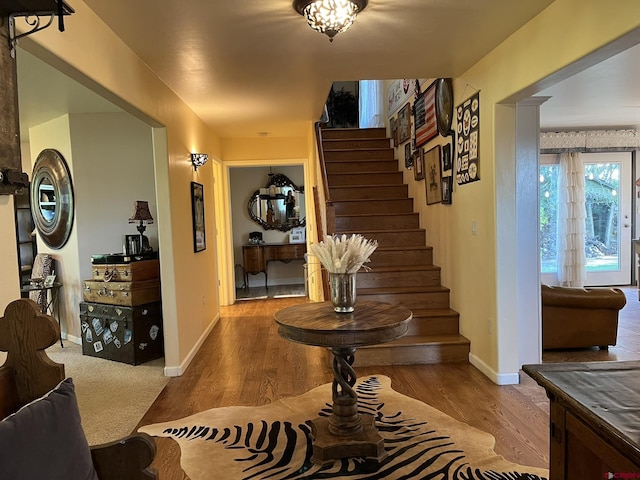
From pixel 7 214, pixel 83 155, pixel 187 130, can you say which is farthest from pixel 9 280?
pixel 83 155

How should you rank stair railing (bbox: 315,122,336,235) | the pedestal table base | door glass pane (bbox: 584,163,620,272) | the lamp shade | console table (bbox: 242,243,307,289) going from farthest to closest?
console table (bbox: 242,243,307,289) → door glass pane (bbox: 584,163,620,272) → the lamp shade → stair railing (bbox: 315,122,336,235) → the pedestal table base

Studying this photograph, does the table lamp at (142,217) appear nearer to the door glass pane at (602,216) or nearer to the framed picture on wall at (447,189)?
the framed picture on wall at (447,189)

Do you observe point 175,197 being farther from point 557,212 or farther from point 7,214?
point 557,212

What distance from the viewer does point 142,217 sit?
399 cm

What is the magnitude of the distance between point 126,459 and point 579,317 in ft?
13.0

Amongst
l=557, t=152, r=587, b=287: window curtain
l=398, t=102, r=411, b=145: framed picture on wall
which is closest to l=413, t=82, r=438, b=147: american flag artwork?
l=398, t=102, r=411, b=145: framed picture on wall

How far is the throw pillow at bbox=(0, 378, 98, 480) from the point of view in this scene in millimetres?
935

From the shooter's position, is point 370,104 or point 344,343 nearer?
point 344,343

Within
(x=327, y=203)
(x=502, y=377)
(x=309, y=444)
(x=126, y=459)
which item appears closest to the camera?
(x=126, y=459)

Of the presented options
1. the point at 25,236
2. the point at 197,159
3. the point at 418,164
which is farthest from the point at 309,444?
the point at 25,236

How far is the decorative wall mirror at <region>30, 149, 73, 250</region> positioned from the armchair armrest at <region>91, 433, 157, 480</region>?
3954 millimetres

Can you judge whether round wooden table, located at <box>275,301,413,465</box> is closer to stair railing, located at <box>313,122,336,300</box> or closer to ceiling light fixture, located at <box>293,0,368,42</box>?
stair railing, located at <box>313,122,336,300</box>

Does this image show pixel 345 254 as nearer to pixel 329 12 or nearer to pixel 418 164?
pixel 329 12

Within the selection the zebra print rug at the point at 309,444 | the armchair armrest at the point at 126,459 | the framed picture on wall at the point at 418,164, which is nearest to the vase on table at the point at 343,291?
the zebra print rug at the point at 309,444
